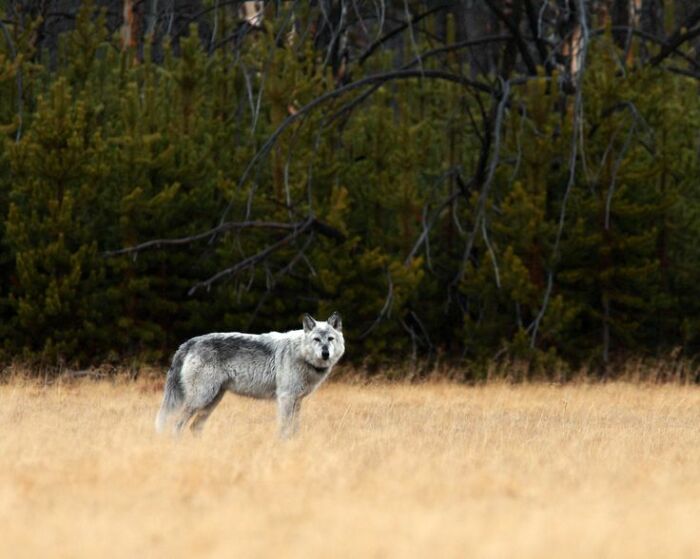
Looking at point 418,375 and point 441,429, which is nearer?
point 441,429

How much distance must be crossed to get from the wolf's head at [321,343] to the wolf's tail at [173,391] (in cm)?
107

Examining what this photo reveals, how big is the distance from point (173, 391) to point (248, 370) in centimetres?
→ 68

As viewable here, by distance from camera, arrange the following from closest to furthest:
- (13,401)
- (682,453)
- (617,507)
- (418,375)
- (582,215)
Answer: (617,507) → (682,453) → (13,401) → (418,375) → (582,215)

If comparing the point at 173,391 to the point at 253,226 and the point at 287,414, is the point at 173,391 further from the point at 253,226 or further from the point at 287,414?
the point at 253,226

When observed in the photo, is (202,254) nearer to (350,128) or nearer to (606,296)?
(350,128)

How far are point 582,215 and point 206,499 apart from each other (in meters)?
14.0

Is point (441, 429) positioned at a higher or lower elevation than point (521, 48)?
lower

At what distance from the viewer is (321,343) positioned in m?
11.6

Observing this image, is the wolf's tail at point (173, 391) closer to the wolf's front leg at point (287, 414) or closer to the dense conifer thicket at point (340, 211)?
the wolf's front leg at point (287, 414)

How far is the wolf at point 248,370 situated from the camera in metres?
11.7

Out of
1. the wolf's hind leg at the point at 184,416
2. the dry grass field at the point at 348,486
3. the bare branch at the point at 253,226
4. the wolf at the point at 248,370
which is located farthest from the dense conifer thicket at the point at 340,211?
the wolf's hind leg at the point at 184,416

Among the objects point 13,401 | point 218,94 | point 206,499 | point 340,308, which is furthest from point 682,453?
point 218,94

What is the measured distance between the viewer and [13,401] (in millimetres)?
15164

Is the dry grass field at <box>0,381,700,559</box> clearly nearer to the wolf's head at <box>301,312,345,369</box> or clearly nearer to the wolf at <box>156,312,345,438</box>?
the wolf at <box>156,312,345,438</box>
